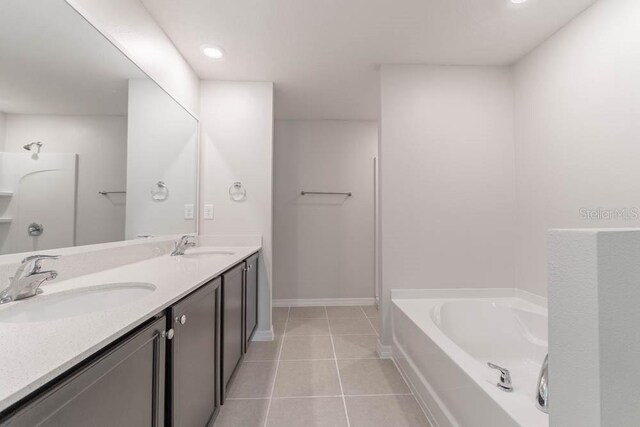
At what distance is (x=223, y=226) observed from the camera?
7.95ft

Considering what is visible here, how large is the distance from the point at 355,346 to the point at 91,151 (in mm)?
2267

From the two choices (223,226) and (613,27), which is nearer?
(613,27)

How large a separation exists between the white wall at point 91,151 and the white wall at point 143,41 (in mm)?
439

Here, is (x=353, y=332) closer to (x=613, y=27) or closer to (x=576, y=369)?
(x=576, y=369)

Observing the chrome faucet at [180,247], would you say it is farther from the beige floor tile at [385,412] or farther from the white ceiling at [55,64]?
the beige floor tile at [385,412]

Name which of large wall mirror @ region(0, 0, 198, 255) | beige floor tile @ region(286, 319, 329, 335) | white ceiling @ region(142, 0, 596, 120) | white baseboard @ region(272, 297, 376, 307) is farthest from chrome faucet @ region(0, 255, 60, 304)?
white baseboard @ region(272, 297, 376, 307)

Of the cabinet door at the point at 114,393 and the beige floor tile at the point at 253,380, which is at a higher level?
the cabinet door at the point at 114,393

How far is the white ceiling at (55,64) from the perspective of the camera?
36.7 inches

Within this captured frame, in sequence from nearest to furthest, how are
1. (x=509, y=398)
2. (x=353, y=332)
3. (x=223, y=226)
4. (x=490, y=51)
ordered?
(x=509, y=398) < (x=490, y=51) < (x=223, y=226) < (x=353, y=332)

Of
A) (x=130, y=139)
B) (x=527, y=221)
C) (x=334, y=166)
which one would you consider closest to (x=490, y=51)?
(x=527, y=221)

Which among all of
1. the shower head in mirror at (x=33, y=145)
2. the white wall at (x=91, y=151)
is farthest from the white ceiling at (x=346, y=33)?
the shower head in mirror at (x=33, y=145)

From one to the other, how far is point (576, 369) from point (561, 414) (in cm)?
12

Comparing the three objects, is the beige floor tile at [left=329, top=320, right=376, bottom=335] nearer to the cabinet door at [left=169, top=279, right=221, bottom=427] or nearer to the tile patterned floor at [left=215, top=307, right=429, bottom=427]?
the tile patterned floor at [left=215, top=307, right=429, bottom=427]

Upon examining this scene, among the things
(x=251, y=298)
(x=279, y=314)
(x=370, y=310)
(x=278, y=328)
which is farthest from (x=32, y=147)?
(x=370, y=310)
